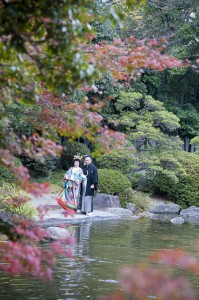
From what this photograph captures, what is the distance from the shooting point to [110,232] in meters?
13.2

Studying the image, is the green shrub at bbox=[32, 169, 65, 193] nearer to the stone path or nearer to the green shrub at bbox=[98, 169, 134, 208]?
the green shrub at bbox=[98, 169, 134, 208]

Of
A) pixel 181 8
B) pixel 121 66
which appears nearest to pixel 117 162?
pixel 181 8

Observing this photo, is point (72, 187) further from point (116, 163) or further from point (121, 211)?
point (116, 163)

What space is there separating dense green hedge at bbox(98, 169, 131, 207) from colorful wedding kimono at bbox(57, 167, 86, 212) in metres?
2.89

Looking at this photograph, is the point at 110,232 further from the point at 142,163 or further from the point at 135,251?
the point at 142,163

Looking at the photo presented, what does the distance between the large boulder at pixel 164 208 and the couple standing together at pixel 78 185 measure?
4.51 meters

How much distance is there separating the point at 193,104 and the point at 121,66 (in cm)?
2618

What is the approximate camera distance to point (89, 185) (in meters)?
16.5

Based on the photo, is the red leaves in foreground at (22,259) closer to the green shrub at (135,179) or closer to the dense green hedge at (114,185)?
the dense green hedge at (114,185)

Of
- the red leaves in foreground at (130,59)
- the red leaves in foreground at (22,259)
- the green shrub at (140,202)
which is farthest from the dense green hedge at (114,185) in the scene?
the red leaves in foreground at (22,259)

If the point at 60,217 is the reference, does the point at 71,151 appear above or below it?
above

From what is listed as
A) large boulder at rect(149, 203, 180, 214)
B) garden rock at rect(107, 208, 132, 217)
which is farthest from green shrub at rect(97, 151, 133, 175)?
garden rock at rect(107, 208, 132, 217)

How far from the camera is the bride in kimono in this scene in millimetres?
16312

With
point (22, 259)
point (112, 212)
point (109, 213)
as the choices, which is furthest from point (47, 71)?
point (112, 212)
